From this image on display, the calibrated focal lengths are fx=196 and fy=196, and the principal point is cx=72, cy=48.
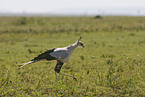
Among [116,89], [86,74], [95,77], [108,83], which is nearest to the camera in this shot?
[116,89]

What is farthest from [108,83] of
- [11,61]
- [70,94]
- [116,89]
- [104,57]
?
[11,61]

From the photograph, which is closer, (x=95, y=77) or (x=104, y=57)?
(x=95, y=77)

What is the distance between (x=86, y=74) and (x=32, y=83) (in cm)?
230

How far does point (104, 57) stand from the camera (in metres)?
11.7

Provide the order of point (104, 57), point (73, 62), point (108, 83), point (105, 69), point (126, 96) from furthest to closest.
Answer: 1. point (104, 57)
2. point (73, 62)
3. point (105, 69)
4. point (108, 83)
5. point (126, 96)

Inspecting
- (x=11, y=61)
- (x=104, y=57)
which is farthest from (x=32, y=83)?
(x=104, y=57)

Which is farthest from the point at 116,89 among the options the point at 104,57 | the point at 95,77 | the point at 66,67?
the point at 104,57

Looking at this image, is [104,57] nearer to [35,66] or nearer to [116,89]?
[35,66]

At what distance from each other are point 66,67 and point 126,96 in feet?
13.4

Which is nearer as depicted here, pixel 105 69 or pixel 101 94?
pixel 101 94

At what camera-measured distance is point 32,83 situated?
697cm

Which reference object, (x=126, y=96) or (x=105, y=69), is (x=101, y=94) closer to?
(x=126, y=96)

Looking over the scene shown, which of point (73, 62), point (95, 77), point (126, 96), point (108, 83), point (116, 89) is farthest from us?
point (73, 62)

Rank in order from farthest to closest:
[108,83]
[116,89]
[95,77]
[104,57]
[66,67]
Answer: [104,57], [66,67], [95,77], [108,83], [116,89]
